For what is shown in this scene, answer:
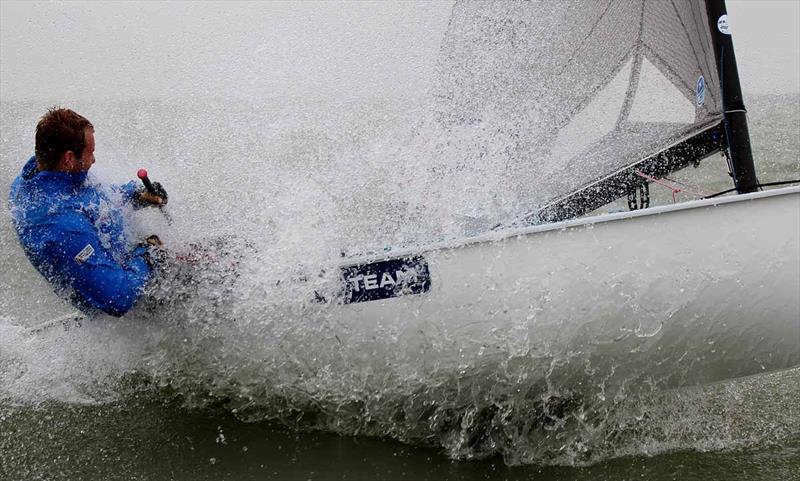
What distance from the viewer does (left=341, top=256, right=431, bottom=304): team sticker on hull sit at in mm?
2152

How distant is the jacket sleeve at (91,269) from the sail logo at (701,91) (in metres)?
1.98

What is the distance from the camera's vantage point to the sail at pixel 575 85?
2943mm

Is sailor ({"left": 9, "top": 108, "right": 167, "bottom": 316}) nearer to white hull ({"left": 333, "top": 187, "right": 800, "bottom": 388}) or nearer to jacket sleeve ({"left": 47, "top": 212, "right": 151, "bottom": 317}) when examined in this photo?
jacket sleeve ({"left": 47, "top": 212, "right": 151, "bottom": 317})

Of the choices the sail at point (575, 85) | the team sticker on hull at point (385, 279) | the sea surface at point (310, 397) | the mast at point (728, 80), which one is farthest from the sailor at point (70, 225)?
the mast at point (728, 80)

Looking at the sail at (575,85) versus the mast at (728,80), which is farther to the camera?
the sail at (575,85)

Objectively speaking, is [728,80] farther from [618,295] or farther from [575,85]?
[618,295]

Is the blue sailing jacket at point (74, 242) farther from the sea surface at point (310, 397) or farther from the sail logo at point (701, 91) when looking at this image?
the sail logo at point (701, 91)

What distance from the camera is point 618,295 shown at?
211cm

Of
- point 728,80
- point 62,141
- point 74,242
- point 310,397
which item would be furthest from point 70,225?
point 728,80

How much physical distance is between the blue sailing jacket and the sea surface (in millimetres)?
171

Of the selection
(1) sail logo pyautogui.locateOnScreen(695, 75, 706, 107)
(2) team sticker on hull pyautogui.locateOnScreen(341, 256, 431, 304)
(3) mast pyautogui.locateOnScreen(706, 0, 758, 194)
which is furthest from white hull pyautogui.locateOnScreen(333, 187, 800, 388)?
(1) sail logo pyautogui.locateOnScreen(695, 75, 706, 107)

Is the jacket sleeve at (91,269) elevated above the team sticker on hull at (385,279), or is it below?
above

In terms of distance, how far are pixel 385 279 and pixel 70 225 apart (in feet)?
2.86

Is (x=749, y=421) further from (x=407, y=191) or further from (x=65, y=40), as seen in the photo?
(x=65, y=40)
